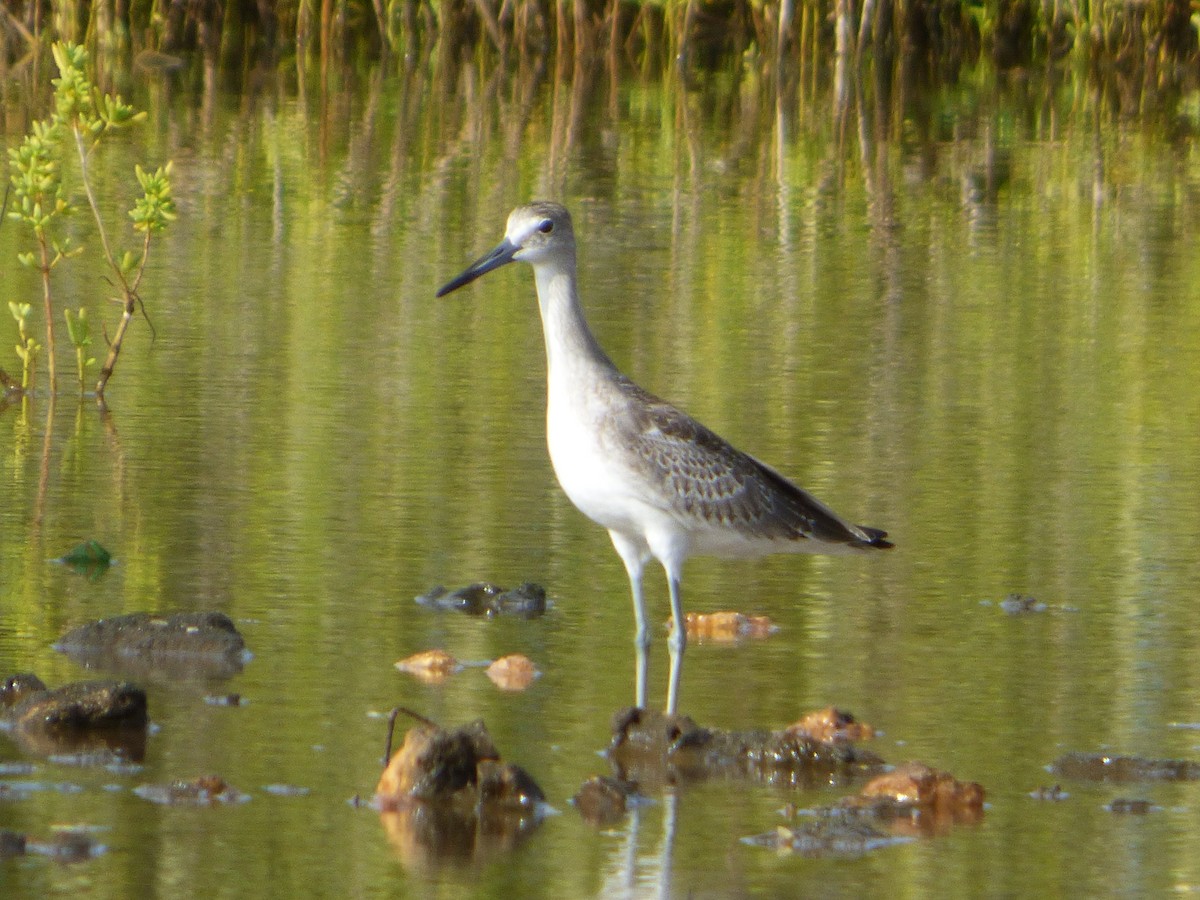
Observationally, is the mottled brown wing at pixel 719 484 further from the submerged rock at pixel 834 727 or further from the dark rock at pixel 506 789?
the dark rock at pixel 506 789

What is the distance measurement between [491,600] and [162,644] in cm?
119

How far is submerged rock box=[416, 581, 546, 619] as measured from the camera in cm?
767

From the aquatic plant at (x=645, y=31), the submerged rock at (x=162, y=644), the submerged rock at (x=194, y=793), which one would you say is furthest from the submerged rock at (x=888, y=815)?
the aquatic plant at (x=645, y=31)

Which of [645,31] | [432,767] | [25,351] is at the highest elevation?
[645,31]

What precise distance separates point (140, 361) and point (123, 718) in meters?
5.76

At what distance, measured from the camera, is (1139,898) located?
17.1 feet

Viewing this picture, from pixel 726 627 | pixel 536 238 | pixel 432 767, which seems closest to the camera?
pixel 432 767

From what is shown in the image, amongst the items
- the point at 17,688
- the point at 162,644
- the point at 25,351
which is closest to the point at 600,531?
the point at 162,644

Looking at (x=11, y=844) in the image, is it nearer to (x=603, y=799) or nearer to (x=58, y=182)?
(x=603, y=799)

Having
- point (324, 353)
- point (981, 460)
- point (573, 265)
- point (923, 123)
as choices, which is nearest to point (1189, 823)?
point (573, 265)

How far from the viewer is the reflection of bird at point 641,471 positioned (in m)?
6.75

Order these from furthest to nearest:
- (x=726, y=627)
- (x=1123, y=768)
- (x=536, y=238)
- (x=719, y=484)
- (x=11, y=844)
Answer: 1. (x=726, y=627)
2. (x=536, y=238)
3. (x=719, y=484)
4. (x=1123, y=768)
5. (x=11, y=844)

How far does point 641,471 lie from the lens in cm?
674

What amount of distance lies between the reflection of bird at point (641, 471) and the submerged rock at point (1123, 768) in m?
1.13
